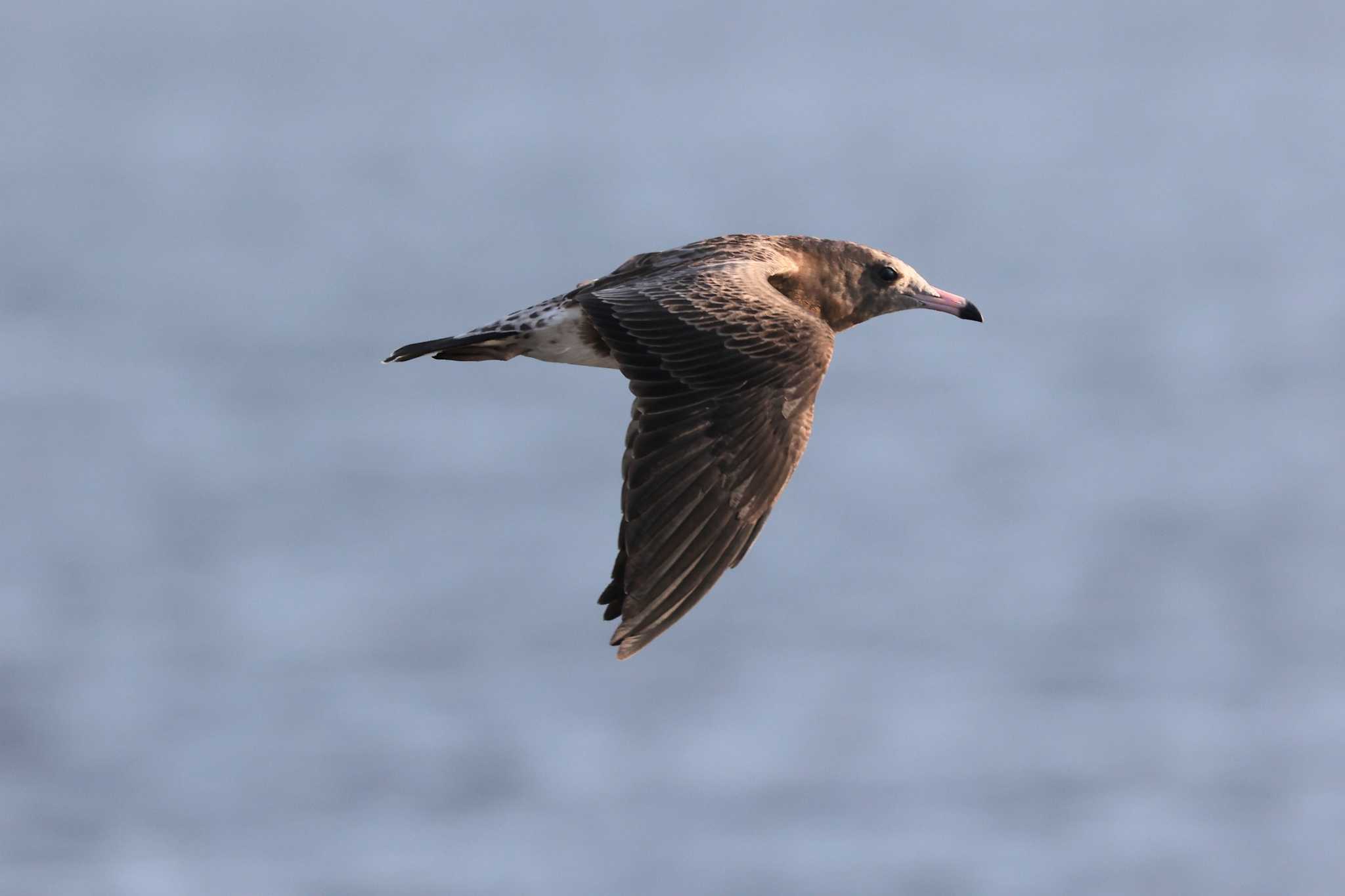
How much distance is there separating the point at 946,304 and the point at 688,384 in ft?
13.7

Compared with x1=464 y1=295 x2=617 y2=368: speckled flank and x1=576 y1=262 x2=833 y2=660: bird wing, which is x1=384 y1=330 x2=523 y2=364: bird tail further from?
x1=576 y1=262 x2=833 y2=660: bird wing

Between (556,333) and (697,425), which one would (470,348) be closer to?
(556,333)

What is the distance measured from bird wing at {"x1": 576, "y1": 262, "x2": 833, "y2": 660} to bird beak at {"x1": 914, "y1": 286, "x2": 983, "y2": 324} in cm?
249

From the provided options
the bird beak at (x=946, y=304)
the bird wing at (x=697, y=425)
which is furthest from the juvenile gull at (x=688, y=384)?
the bird beak at (x=946, y=304)

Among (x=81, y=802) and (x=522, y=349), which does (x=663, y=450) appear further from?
(x=81, y=802)

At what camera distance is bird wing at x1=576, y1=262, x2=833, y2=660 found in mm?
12719

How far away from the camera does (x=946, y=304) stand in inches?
675

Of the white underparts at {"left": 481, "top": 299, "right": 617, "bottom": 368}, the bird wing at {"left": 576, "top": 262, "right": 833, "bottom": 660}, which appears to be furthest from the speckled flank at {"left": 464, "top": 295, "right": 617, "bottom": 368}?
the bird wing at {"left": 576, "top": 262, "right": 833, "bottom": 660}

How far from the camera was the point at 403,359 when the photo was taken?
15719 mm

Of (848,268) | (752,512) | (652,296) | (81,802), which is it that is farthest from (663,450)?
(81,802)

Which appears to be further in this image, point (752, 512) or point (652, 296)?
point (652, 296)

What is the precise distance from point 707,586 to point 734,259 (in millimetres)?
3437

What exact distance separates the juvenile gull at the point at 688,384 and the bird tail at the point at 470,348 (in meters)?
0.01

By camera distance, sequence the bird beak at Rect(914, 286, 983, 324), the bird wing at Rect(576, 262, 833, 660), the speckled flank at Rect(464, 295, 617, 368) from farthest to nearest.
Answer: the bird beak at Rect(914, 286, 983, 324) < the speckled flank at Rect(464, 295, 617, 368) < the bird wing at Rect(576, 262, 833, 660)
